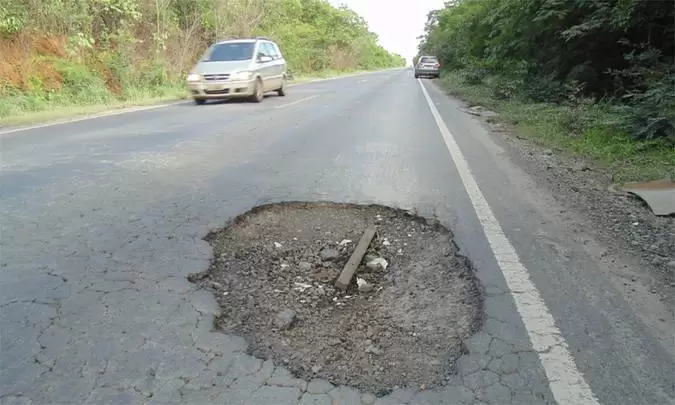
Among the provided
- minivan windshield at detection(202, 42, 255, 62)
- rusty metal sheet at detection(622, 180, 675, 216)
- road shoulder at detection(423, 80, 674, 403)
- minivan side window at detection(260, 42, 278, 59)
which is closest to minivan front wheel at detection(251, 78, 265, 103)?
minivan windshield at detection(202, 42, 255, 62)

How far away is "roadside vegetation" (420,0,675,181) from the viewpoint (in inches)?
267

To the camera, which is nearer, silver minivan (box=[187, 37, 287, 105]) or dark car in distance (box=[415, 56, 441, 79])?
silver minivan (box=[187, 37, 287, 105])

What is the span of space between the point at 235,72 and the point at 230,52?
55.0 inches

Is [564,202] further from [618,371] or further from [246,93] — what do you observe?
[246,93]

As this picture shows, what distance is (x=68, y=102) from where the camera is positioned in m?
12.9

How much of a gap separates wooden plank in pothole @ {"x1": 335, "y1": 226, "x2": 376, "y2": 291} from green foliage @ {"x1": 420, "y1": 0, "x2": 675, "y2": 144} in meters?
5.08

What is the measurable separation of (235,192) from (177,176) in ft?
3.06

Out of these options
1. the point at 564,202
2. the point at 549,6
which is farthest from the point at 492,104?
the point at 564,202

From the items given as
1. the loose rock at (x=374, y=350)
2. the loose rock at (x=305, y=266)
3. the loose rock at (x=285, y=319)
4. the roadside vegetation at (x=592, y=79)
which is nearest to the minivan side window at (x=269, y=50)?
the roadside vegetation at (x=592, y=79)

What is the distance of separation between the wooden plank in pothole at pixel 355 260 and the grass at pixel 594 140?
10.6 feet

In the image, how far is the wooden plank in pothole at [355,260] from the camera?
295 centimetres

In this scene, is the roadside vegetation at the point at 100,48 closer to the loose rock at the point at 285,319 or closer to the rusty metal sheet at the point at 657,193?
the loose rock at the point at 285,319

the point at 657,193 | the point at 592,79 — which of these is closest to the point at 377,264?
the point at 657,193

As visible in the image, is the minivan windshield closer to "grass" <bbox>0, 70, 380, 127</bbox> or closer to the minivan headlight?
the minivan headlight
